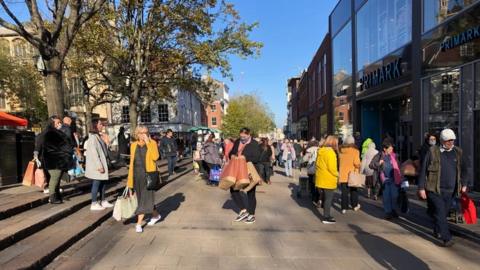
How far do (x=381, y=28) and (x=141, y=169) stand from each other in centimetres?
1397

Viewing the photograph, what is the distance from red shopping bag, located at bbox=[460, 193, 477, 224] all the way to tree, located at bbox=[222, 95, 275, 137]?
5553 centimetres

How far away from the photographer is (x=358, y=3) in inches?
787

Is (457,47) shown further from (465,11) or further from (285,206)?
(285,206)

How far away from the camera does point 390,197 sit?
25.5ft

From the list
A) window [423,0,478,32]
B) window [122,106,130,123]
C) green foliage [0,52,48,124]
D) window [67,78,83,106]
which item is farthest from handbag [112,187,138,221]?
window [122,106,130,123]

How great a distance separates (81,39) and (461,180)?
18568 mm

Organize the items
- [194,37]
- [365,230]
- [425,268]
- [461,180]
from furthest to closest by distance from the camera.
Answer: [194,37], [365,230], [461,180], [425,268]

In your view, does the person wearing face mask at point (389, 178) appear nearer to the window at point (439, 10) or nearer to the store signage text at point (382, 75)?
the window at point (439, 10)

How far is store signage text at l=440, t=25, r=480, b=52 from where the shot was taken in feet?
32.5

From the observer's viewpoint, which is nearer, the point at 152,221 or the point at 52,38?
the point at 152,221

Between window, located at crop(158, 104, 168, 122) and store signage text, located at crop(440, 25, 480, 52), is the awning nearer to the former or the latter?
store signage text, located at crop(440, 25, 480, 52)

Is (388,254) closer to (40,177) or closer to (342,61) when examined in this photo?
(40,177)

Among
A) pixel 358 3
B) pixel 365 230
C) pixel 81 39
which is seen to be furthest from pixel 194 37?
pixel 365 230

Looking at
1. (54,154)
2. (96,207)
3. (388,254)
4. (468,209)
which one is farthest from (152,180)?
(468,209)
